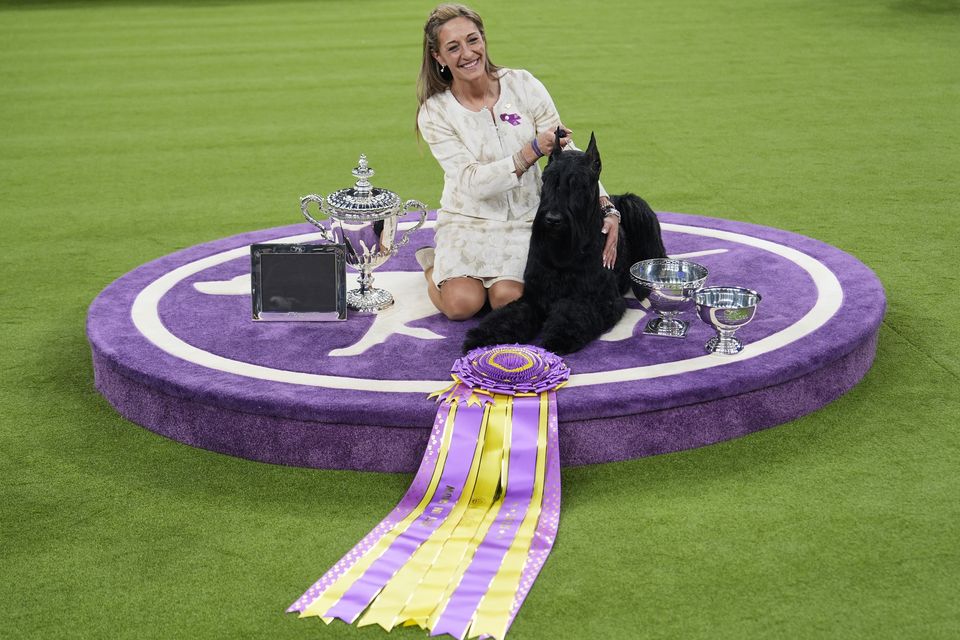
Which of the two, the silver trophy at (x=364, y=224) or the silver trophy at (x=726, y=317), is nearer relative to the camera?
the silver trophy at (x=726, y=317)

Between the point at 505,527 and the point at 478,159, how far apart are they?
144 centimetres

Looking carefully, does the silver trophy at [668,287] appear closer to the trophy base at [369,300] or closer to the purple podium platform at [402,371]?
the purple podium platform at [402,371]

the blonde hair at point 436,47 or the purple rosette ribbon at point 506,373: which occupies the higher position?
the blonde hair at point 436,47

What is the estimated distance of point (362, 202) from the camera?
387 cm

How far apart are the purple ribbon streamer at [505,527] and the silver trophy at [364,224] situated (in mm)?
995

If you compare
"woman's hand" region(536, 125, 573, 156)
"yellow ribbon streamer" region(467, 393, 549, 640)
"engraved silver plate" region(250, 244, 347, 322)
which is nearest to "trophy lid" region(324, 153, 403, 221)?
"engraved silver plate" region(250, 244, 347, 322)

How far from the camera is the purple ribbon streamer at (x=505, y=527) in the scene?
2.54 meters

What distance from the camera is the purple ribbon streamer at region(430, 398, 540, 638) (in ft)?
8.34

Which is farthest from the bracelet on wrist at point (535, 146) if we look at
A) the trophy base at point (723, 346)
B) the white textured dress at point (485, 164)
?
the trophy base at point (723, 346)

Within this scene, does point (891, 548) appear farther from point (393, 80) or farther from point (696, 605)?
point (393, 80)

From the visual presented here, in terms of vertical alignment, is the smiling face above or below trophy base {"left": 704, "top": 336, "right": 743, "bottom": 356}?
above

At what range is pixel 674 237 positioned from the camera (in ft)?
15.4

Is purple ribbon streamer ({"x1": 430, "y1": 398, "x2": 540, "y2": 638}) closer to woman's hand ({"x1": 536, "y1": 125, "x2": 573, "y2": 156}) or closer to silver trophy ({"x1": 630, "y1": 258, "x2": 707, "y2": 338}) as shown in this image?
silver trophy ({"x1": 630, "y1": 258, "x2": 707, "y2": 338})

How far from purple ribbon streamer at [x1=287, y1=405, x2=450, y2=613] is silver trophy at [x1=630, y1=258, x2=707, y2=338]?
82 cm
